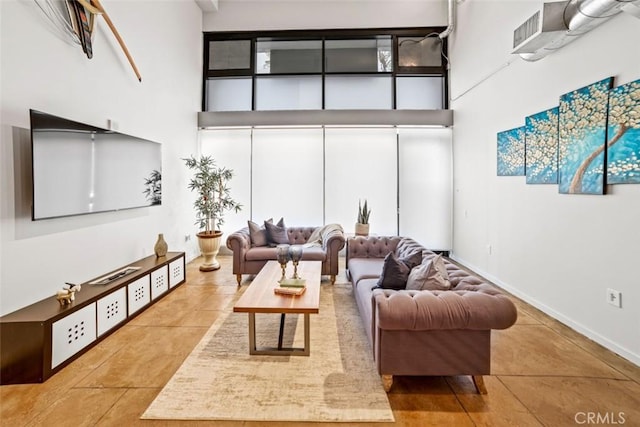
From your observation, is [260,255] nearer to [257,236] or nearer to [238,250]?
[238,250]

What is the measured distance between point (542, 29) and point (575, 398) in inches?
123

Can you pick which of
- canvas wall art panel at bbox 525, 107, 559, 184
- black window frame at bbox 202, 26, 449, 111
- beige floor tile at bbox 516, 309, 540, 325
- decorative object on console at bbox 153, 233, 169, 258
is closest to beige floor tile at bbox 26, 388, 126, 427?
decorative object on console at bbox 153, 233, 169, 258

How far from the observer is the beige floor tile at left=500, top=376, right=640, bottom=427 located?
5.95 ft

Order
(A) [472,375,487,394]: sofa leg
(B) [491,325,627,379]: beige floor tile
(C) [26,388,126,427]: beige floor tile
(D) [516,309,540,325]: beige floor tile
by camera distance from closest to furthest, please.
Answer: (C) [26,388,126,427]: beige floor tile, (A) [472,375,487,394]: sofa leg, (B) [491,325,627,379]: beige floor tile, (D) [516,309,540,325]: beige floor tile

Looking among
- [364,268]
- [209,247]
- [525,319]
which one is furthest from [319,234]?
[525,319]

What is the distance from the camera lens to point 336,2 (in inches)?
236

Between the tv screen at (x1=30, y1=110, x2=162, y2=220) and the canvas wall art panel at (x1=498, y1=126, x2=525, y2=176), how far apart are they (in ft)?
16.0

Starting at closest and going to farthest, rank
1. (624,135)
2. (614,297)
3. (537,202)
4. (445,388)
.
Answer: (445,388) → (624,135) → (614,297) → (537,202)

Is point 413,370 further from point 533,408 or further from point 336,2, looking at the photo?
point 336,2

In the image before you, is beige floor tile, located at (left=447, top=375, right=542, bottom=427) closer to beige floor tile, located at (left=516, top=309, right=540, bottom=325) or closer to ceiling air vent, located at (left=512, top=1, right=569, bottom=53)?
beige floor tile, located at (left=516, top=309, right=540, bottom=325)

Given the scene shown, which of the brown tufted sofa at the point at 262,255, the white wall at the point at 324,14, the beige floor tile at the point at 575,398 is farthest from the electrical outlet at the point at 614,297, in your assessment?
the white wall at the point at 324,14

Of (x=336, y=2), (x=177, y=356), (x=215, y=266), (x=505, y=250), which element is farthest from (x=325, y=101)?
(x=177, y=356)

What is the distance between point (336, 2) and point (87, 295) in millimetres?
6483

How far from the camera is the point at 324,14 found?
6.03m
